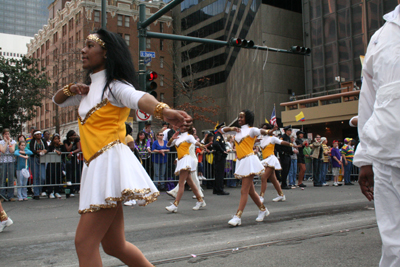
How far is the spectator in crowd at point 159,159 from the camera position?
12.4 m

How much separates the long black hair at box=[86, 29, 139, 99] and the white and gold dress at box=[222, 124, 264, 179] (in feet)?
14.5

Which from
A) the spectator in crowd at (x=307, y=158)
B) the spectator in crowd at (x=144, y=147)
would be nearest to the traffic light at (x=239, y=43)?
the spectator in crowd at (x=144, y=147)

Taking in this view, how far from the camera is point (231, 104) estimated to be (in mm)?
49000

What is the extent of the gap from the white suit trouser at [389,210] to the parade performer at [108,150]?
4.11 feet

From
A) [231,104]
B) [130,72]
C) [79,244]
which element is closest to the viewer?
[79,244]

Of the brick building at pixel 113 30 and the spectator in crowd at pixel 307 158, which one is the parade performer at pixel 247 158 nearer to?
the spectator in crowd at pixel 307 158

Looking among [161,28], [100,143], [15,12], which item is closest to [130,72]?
[100,143]

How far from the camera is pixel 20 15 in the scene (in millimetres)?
139000

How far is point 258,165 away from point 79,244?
198 inches

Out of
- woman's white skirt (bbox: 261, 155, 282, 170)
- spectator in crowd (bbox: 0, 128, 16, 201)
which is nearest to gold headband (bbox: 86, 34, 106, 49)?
woman's white skirt (bbox: 261, 155, 282, 170)

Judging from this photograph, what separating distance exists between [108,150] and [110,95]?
1.28 feet

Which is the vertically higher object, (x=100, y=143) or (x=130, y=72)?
(x=130, y=72)

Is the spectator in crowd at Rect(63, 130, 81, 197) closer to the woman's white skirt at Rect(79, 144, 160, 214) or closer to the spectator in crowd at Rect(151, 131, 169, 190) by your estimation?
the spectator in crowd at Rect(151, 131, 169, 190)

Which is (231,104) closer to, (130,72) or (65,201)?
(65,201)
